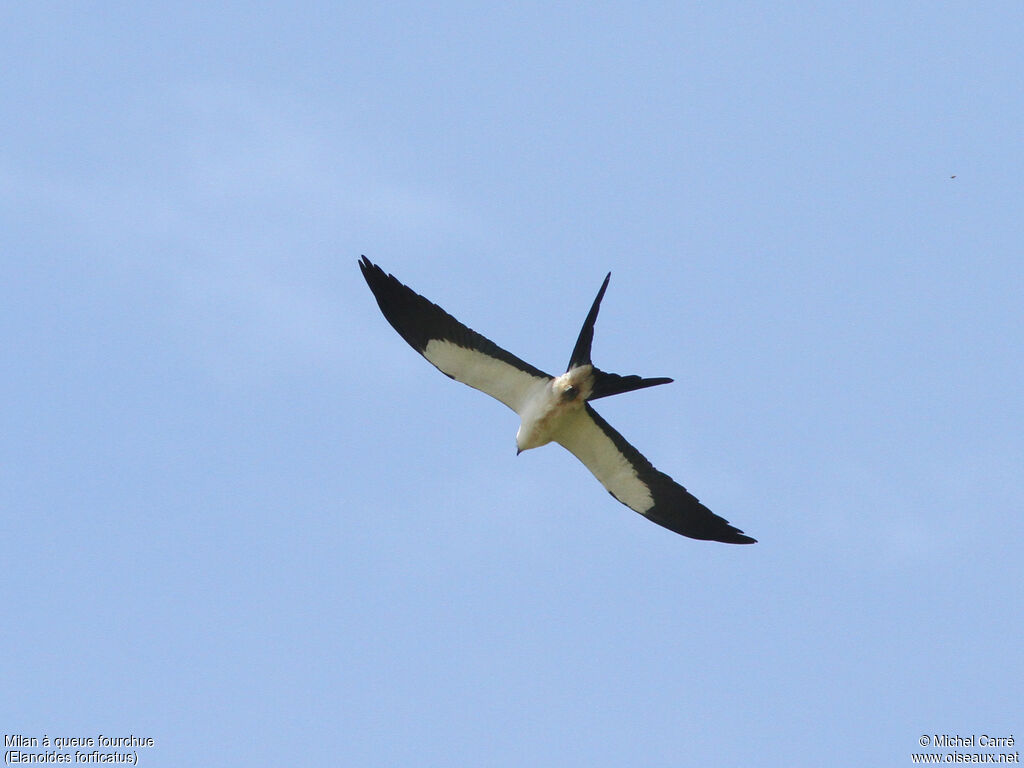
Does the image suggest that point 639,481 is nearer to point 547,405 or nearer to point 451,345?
point 547,405

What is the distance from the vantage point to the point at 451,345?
14.8m

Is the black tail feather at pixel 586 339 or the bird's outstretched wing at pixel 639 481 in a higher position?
the black tail feather at pixel 586 339

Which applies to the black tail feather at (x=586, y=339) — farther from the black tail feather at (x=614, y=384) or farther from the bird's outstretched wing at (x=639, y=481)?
the bird's outstretched wing at (x=639, y=481)

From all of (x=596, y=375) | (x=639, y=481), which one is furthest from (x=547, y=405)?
(x=639, y=481)

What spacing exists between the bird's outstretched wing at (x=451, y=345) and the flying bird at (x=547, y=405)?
0.01 metres

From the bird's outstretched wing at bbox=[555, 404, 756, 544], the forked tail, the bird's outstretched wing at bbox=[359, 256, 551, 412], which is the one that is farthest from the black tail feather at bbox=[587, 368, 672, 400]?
the bird's outstretched wing at bbox=[359, 256, 551, 412]

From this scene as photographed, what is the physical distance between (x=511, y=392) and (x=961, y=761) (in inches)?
252

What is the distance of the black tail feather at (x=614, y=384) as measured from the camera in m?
13.8

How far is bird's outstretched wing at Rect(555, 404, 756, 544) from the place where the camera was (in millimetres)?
14906

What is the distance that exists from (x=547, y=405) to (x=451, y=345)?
1.35 m

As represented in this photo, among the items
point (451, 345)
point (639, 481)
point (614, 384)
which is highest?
point (451, 345)

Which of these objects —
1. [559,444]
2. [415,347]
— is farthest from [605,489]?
[415,347]

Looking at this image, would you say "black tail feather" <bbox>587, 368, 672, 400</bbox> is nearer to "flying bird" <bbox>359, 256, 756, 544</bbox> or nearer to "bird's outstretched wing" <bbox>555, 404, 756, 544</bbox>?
"flying bird" <bbox>359, 256, 756, 544</bbox>

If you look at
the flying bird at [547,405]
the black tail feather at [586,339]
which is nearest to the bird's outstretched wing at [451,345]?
the flying bird at [547,405]
